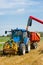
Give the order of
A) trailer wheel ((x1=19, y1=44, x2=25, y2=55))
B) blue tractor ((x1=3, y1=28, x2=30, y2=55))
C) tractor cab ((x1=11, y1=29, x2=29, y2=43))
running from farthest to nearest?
tractor cab ((x1=11, y1=29, x2=29, y2=43)), trailer wheel ((x1=19, y1=44, x2=25, y2=55)), blue tractor ((x1=3, y1=28, x2=30, y2=55))

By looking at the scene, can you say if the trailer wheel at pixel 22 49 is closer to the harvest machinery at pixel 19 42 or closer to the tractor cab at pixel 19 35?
the harvest machinery at pixel 19 42

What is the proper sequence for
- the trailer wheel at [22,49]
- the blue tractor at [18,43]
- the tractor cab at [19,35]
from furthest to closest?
the tractor cab at [19,35] < the trailer wheel at [22,49] < the blue tractor at [18,43]

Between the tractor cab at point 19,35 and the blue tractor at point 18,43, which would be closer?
the blue tractor at point 18,43

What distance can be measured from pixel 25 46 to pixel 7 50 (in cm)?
218

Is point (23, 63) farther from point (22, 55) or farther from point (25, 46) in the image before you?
point (25, 46)

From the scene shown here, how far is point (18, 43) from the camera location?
830 inches

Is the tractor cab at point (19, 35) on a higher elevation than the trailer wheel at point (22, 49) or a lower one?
higher

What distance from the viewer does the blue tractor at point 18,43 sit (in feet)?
66.1

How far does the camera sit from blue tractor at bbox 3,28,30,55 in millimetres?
20144

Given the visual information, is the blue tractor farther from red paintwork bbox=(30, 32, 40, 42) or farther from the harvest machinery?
red paintwork bbox=(30, 32, 40, 42)

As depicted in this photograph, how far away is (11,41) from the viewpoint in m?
20.7

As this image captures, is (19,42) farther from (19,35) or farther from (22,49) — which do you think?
(22,49)

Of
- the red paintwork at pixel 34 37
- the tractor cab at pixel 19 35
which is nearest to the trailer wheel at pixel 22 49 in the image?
the tractor cab at pixel 19 35

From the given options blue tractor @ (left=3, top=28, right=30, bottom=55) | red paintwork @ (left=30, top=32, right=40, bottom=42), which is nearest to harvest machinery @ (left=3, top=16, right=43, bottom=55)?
blue tractor @ (left=3, top=28, right=30, bottom=55)
